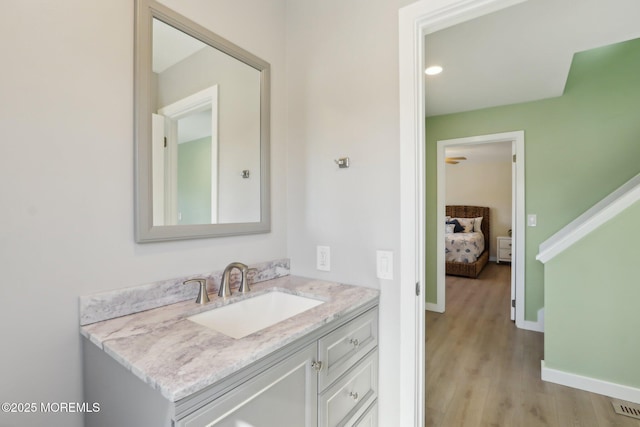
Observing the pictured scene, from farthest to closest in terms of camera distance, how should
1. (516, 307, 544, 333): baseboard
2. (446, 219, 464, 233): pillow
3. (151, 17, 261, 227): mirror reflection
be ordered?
(446, 219, 464, 233): pillow < (516, 307, 544, 333): baseboard < (151, 17, 261, 227): mirror reflection

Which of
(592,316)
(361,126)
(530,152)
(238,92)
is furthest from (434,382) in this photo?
(530,152)

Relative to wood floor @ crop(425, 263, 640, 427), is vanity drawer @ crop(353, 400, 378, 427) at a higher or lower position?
higher

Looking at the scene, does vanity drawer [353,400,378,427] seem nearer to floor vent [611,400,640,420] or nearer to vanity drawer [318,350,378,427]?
vanity drawer [318,350,378,427]

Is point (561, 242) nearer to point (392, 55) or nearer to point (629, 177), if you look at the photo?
point (629, 177)

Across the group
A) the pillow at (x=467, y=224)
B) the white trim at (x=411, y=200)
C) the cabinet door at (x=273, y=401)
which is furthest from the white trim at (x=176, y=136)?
the pillow at (x=467, y=224)

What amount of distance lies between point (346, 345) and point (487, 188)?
276 inches

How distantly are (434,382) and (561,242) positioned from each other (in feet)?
4.54

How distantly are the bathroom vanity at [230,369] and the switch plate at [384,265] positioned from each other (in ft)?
0.40

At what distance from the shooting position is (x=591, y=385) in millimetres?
2039

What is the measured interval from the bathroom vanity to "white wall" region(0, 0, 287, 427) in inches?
4.4

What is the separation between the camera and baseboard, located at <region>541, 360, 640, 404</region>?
6.32ft

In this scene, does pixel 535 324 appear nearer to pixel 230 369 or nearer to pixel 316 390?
pixel 316 390

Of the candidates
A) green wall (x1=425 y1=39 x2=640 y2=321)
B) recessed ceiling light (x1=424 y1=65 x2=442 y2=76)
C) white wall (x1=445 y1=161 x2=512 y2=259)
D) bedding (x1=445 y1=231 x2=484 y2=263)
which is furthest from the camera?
white wall (x1=445 y1=161 x2=512 y2=259)

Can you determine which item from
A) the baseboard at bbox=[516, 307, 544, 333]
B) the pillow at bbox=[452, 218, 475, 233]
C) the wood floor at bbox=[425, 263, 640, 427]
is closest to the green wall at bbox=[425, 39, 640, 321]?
the baseboard at bbox=[516, 307, 544, 333]
